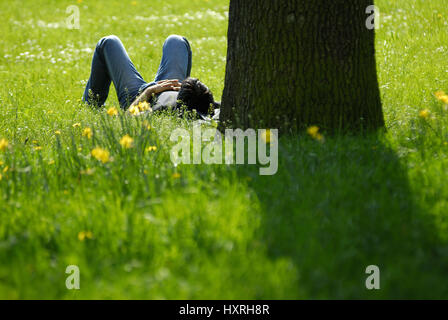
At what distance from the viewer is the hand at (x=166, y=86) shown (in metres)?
4.50

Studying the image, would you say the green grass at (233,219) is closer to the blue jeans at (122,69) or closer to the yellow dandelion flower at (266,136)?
the yellow dandelion flower at (266,136)

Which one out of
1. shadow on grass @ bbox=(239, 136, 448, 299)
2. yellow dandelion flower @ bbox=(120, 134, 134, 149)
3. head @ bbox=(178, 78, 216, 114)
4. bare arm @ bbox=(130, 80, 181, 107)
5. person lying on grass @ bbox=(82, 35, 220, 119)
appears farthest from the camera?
bare arm @ bbox=(130, 80, 181, 107)

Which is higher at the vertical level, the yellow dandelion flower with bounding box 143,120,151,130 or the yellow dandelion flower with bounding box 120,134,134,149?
the yellow dandelion flower with bounding box 143,120,151,130

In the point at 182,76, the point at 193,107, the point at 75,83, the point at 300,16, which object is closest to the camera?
the point at 300,16

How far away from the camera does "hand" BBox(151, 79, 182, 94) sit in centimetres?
450

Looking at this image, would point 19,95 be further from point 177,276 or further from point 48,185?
point 177,276

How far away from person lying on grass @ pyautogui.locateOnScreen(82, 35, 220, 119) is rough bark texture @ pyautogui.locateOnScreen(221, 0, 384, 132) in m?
1.05

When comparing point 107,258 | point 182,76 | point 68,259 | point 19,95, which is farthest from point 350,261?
point 19,95

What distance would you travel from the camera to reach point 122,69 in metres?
4.86

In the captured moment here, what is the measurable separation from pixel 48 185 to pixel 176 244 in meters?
1.00

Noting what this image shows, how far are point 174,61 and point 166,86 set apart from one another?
0.57 metres

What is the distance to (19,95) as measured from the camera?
580 cm

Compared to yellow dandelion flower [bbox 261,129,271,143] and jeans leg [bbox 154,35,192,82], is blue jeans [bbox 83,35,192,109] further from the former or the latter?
yellow dandelion flower [bbox 261,129,271,143]

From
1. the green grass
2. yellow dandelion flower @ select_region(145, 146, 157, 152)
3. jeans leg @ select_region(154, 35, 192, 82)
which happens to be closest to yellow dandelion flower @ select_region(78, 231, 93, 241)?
the green grass
